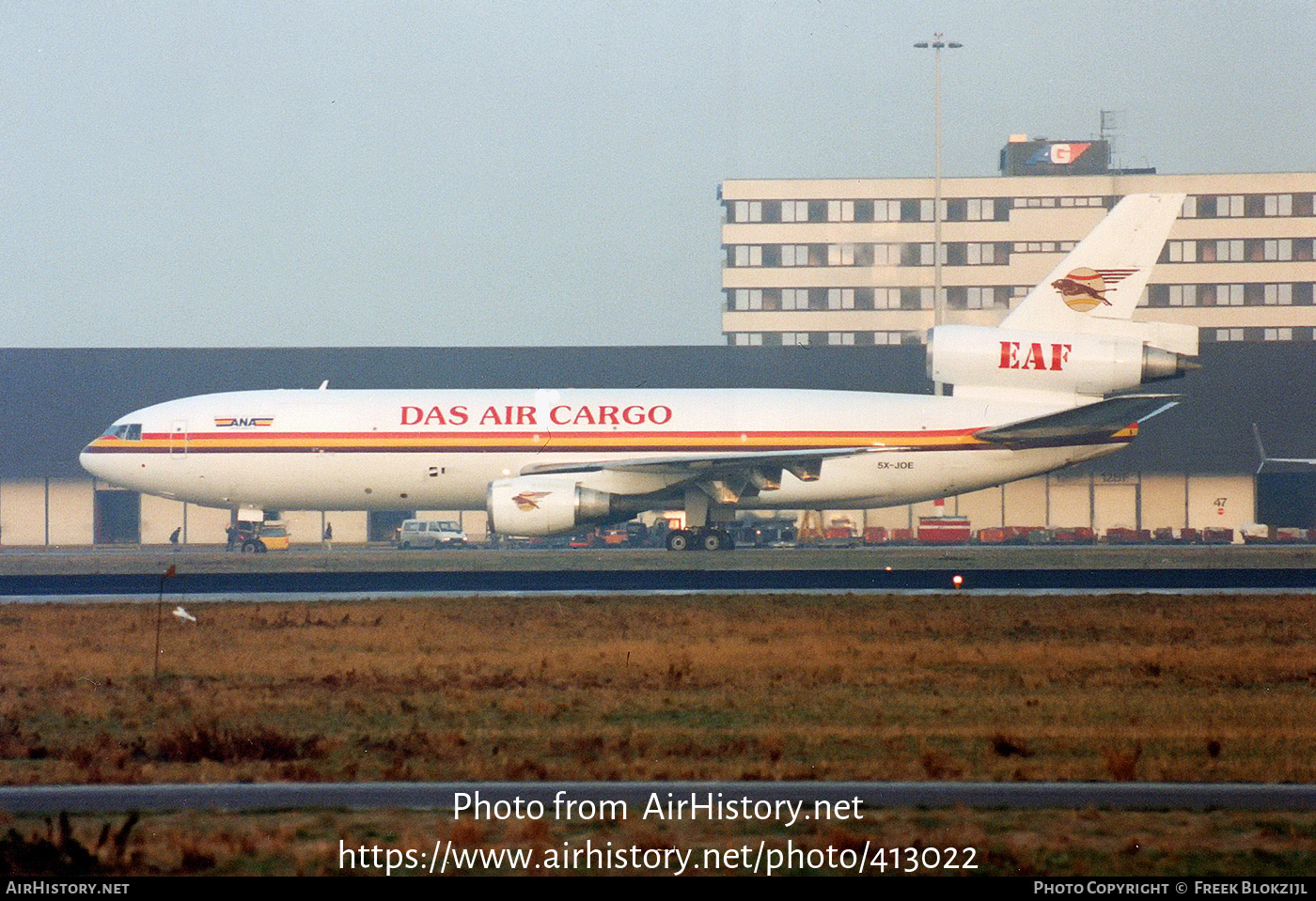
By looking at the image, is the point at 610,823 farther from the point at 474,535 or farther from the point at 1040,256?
the point at 1040,256

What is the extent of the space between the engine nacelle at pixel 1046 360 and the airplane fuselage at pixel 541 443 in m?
0.85

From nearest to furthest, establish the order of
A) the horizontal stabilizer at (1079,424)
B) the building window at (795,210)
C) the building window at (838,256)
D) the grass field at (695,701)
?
the grass field at (695,701) → the horizontal stabilizer at (1079,424) → the building window at (838,256) → the building window at (795,210)

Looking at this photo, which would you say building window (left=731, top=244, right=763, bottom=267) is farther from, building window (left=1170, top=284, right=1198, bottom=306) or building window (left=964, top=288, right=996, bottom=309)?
building window (left=1170, top=284, right=1198, bottom=306)

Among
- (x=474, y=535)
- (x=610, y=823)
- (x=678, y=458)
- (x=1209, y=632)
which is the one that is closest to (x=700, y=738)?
(x=610, y=823)

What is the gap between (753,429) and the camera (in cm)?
3891

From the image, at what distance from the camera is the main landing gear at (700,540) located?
131 ft

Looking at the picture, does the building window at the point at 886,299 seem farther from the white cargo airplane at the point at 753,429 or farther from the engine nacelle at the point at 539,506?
the engine nacelle at the point at 539,506

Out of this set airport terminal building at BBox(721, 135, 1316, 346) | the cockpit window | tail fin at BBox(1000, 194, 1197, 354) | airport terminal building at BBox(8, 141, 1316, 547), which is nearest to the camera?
tail fin at BBox(1000, 194, 1197, 354)

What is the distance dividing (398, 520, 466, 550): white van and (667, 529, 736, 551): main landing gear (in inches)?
538

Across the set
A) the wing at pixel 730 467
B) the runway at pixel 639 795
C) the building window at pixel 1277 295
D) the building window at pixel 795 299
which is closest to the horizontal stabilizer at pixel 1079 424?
the wing at pixel 730 467

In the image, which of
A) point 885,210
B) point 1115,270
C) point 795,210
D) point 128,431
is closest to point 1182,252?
point 885,210

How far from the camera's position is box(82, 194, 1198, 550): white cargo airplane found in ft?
126

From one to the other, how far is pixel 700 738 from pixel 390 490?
27.3 meters

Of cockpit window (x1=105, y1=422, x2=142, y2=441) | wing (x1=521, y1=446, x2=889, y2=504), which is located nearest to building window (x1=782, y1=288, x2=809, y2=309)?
wing (x1=521, y1=446, x2=889, y2=504)
